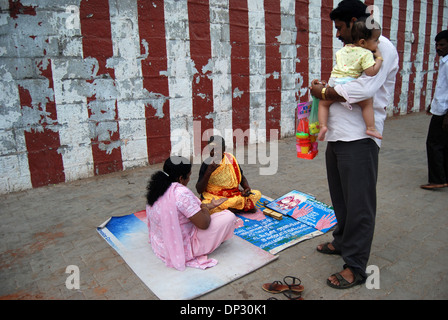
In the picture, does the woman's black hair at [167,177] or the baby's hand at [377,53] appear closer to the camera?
the baby's hand at [377,53]

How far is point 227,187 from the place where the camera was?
3.86m

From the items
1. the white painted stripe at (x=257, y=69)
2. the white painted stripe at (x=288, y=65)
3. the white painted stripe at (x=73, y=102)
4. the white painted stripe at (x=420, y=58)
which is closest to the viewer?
the white painted stripe at (x=73, y=102)

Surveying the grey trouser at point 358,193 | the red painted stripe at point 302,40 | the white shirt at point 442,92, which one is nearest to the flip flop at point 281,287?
the grey trouser at point 358,193

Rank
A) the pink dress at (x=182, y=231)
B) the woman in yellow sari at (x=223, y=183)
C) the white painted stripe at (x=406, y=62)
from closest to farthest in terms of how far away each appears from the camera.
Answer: the pink dress at (x=182, y=231)
the woman in yellow sari at (x=223, y=183)
the white painted stripe at (x=406, y=62)

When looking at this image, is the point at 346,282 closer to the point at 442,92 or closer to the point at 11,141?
the point at 442,92

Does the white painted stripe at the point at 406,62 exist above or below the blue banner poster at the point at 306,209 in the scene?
above

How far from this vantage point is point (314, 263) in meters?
2.87

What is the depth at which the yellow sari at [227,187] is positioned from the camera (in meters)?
3.82

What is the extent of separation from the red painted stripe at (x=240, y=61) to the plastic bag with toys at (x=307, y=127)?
3.88m

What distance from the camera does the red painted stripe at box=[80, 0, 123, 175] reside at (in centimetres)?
486

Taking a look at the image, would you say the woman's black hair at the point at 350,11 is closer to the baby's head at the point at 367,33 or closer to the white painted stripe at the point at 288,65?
the baby's head at the point at 367,33

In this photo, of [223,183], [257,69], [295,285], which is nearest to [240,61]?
[257,69]
